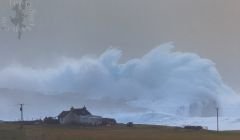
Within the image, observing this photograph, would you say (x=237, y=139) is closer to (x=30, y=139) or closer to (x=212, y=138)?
(x=212, y=138)

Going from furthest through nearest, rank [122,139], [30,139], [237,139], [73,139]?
1. [237,139]
2. [122,139]
3. [73,139]
4. [30,139]

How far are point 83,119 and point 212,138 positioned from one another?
39477 millimetres

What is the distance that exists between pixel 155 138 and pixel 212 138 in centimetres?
697

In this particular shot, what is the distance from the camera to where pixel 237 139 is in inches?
3184

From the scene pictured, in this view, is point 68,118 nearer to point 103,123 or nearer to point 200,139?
point 103,123

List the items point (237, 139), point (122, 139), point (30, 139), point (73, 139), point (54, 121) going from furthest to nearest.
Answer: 1. point (54, 121)
2. point (237, 139)
3. point (122, 139)
4. point (73, 139)
5. point (30, 139)

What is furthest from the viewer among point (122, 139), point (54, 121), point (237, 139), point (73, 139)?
point (54, 121)

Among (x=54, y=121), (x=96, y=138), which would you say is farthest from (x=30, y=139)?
(x=54, y=121)

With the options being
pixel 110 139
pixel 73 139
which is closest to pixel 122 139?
pixel 110 139

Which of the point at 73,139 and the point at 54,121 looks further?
the point at 54,121

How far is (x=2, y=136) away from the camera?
67.8 meters

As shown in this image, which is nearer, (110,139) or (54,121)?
(110,139)

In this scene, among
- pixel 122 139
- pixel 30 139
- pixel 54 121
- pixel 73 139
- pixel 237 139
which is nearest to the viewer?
pixel 30 139

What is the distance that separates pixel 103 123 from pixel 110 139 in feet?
140
